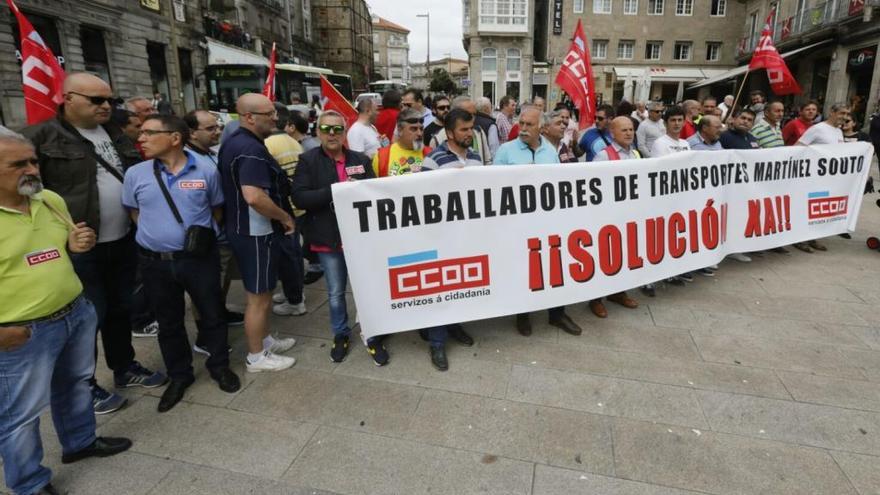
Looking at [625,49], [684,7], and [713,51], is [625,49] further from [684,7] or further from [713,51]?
[713,51]

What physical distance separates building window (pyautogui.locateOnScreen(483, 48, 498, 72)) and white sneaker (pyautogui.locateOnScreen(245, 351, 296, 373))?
37.3 meters

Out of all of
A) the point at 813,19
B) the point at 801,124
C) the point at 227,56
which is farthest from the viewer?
the point at 813,19

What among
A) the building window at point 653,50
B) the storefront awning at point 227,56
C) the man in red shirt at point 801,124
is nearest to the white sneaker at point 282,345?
the man in red shirt at point 801,124

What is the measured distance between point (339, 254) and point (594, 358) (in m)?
2.05

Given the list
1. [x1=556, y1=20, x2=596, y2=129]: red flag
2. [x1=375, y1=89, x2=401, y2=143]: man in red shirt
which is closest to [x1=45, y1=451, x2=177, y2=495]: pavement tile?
[x1=556, y1=20, x2=596, y2=129]: red flag

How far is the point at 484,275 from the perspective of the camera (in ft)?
11.9

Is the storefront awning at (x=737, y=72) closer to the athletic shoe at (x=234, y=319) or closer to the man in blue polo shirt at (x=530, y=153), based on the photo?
the man in blue polo shirt at (x=530, y=153)

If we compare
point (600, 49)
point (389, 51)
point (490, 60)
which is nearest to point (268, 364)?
point (600, 49)

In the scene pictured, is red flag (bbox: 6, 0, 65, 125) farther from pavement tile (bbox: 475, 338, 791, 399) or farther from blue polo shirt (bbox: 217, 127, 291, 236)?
pavement tile (bbox: 475, 338, 791, 399)

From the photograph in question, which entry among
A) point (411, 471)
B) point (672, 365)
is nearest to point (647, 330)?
point (672, 365)

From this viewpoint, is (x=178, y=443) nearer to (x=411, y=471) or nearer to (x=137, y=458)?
(x=137, y=458)

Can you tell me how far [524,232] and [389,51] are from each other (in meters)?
111

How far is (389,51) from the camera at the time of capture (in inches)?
4154

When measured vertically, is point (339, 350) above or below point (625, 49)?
below
